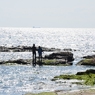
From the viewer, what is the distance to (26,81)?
51438 mm

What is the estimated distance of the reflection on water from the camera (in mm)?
42938

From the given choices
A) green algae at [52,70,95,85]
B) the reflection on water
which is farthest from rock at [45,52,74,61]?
green algae at [52,70,95,85]

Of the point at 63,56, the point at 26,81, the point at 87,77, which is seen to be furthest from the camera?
the point at 63,56

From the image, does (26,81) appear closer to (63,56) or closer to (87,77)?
(87,77)

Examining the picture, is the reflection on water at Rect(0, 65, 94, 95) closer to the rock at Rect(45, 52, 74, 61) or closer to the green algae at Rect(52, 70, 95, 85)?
the green algae at Rect(52, 70, 95, 85)

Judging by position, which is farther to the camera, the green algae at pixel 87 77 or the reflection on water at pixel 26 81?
the green algae at pixel 87 77

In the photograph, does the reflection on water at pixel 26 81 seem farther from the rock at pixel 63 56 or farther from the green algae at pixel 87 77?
the rock at pixel 63 56

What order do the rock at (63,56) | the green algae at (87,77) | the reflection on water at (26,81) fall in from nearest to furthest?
the reflection on water at (26,81)
the green algae at (87,77)
the rock at (63,56)

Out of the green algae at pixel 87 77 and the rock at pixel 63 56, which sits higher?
the rock at pixel 63 56

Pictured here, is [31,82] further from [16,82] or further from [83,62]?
[83,62]

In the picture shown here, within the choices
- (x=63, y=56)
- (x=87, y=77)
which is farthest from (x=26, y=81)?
(x=63, y=56)

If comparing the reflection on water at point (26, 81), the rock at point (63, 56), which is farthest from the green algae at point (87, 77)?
the rock at point (63, 56)

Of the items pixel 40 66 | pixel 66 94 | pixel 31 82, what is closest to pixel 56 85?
pixel 31 82

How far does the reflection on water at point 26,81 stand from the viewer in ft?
141
